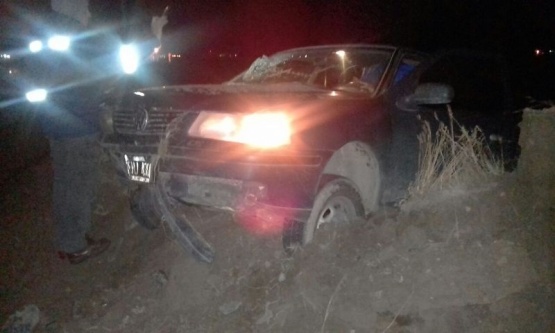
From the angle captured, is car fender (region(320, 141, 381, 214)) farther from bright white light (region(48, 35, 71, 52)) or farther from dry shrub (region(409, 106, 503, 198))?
bright white light (region(48, 35, 71, 52))

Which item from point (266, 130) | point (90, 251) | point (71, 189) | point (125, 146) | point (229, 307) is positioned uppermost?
point (266, 130)

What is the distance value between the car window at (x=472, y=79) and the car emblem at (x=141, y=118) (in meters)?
2.36

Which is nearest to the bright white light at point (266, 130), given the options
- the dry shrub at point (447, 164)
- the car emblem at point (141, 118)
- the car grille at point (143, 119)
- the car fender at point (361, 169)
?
the car fender at point (361, 169)

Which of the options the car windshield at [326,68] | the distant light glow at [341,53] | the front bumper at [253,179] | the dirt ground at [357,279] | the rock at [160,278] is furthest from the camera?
the distant light glow at [341,53]

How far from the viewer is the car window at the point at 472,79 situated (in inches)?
195

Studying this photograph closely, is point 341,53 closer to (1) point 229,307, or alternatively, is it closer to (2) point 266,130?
(2) point 266,130

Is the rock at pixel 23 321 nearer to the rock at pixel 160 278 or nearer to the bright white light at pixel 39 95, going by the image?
the rock at pixel 160 278

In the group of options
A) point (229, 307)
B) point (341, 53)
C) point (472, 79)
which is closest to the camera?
point (229, 307)

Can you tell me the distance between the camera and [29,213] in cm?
574

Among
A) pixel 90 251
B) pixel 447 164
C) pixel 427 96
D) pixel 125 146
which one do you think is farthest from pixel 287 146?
pixel 90 251

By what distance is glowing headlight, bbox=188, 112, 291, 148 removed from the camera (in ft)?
10.9

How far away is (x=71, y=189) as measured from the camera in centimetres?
452

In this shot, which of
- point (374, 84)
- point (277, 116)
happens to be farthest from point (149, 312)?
point (374, 84)

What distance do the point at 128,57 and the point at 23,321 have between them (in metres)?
2.22
